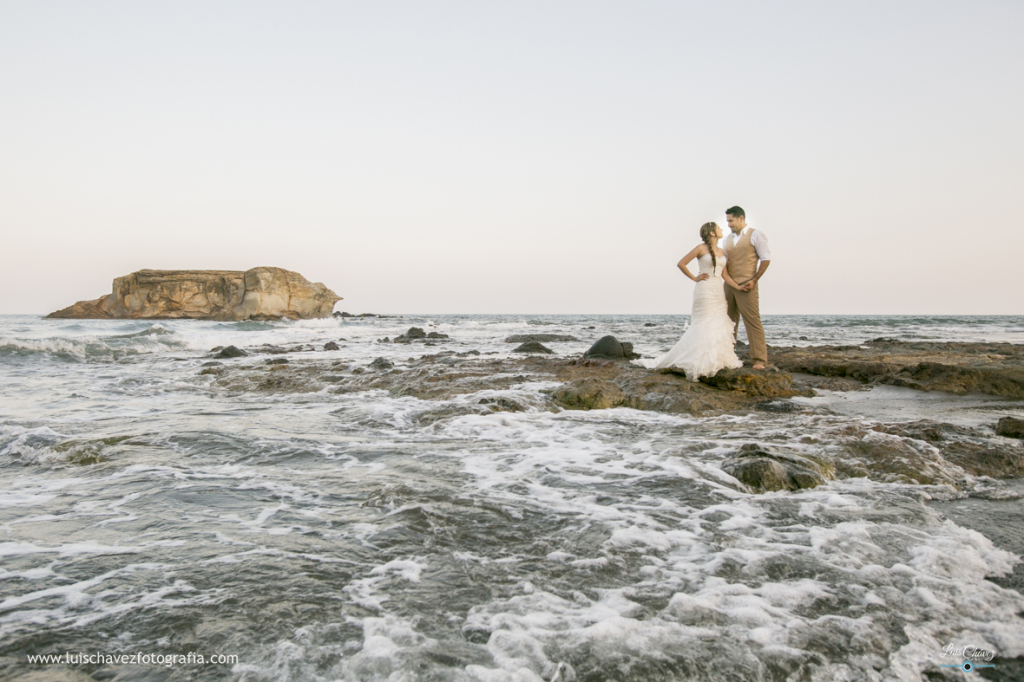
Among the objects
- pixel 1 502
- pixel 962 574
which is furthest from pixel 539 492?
pixel 1 502

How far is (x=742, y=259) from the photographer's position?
7848mm

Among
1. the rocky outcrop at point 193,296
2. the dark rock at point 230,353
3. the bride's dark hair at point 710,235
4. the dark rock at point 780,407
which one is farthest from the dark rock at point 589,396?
the rocky outcrop at point 193,296

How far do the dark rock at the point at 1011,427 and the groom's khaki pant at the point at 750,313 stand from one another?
128 inches

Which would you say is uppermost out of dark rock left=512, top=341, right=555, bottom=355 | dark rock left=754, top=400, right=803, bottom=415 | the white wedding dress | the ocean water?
the white wedding dress

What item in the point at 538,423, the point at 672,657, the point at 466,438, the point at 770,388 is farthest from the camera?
the point at 770,388

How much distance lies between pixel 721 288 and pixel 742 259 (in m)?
0.52

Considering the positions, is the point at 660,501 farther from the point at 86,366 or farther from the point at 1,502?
the point at 86,366

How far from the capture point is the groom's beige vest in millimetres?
7758

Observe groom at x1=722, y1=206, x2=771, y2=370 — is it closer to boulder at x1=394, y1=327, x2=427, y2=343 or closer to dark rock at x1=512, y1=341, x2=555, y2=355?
dark rock at x1=512, y1=341, x2=555, y2=355

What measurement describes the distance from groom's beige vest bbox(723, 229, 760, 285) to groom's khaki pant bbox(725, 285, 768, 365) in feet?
0.71

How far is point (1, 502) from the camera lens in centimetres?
360

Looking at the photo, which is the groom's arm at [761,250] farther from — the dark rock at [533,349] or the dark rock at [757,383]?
the dark rock at [533,349]

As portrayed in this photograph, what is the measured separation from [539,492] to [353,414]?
387 centimetres

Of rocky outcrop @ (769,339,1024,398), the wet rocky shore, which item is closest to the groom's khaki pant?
the wet rocky shore
